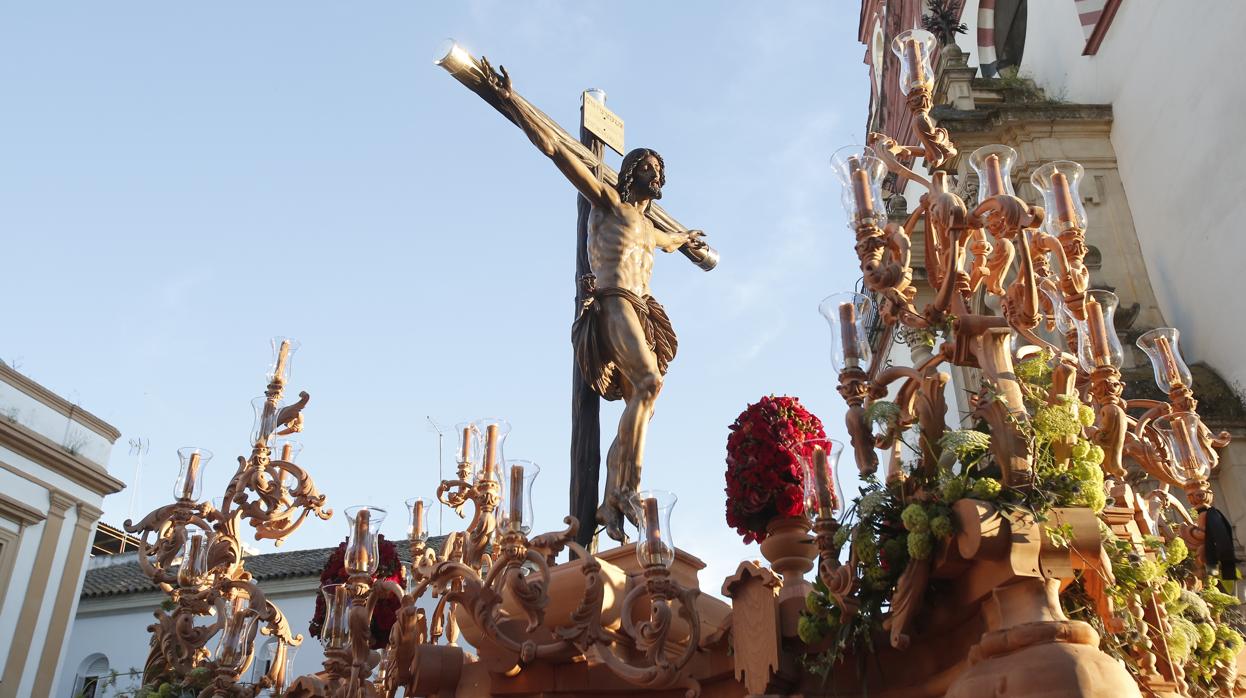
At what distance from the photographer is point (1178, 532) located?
17.7 feet

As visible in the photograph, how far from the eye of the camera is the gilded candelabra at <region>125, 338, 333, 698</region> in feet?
21.0

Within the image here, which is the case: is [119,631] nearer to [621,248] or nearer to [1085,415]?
[621,248]

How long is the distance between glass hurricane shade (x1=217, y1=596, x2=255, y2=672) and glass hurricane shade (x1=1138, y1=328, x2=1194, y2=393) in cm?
526

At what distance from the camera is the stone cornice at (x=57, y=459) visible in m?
16.2

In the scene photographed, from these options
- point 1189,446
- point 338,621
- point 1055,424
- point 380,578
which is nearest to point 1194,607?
point 1055,424

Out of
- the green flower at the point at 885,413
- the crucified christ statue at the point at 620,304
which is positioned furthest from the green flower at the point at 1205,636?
the crucified christ statue at the point at 620,304

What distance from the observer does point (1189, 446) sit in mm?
5531

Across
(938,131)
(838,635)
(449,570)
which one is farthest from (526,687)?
(938,131)

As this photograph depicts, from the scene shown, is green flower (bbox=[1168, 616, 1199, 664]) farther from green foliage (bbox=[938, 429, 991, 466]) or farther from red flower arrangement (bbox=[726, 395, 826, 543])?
red flower arrangement (bbox=[726, 395, 826, 543])

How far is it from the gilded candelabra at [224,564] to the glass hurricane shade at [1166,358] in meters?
5.16

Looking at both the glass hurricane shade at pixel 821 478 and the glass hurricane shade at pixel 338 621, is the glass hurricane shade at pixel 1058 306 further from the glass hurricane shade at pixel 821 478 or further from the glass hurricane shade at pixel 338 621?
the glass hurricane shade at pixel 338 621

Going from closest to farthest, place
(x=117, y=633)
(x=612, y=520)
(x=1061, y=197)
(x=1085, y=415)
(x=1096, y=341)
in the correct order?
(x=1085, y=415), (x=1096, y=341), (x=1061, y=197), (x=612, y=520), (x=117, y=633)

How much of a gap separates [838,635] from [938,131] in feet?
7.88

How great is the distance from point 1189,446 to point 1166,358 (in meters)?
0.49
